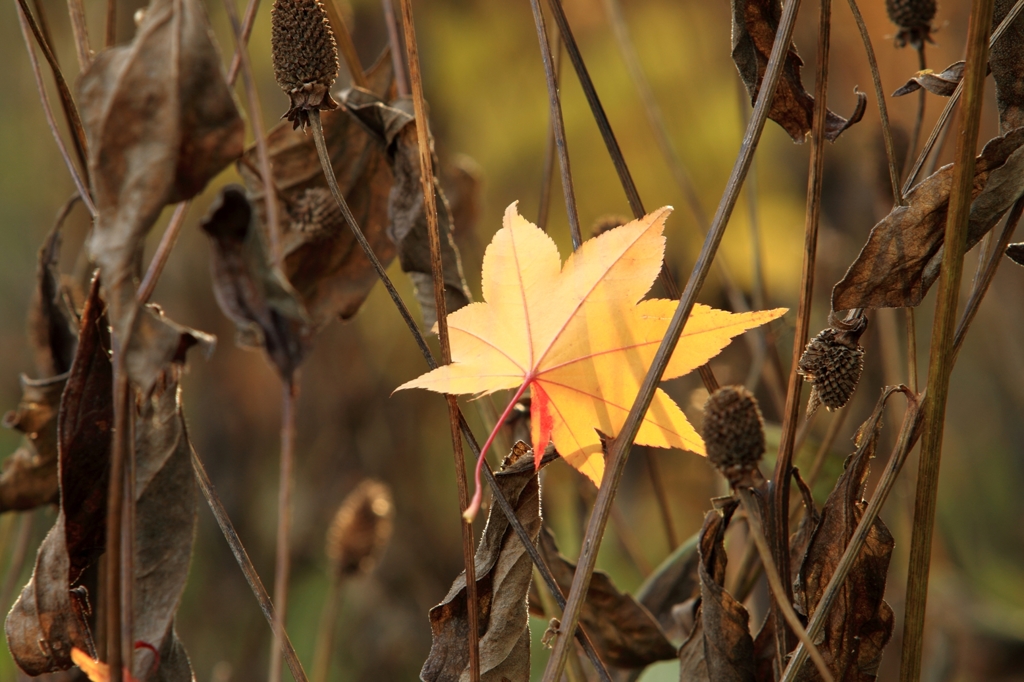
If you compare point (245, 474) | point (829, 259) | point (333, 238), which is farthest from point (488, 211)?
point (333, 238)

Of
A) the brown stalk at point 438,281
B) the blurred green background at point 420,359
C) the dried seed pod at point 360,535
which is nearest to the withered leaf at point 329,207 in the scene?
the brown stalk at point 438,281

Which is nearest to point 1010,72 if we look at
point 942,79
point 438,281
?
point 942,79

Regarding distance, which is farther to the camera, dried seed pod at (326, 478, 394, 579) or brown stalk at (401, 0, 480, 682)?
dried seed pod at (326, 478, 394, 579)

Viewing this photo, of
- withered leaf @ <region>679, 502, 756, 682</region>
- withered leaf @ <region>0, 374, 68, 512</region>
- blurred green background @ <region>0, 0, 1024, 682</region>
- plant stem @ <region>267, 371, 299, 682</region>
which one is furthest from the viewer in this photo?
blurred green background @ <region>0, 0, 1024, 682</region>

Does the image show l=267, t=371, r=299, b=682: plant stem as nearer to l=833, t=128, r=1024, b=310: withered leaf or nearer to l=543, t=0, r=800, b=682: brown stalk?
l=543, t=0, r=800, b=682: brown stalk

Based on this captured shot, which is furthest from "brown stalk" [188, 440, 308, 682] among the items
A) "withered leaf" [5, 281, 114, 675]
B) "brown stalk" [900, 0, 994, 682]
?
"brown stalk" [900, 0, 994, 682]
